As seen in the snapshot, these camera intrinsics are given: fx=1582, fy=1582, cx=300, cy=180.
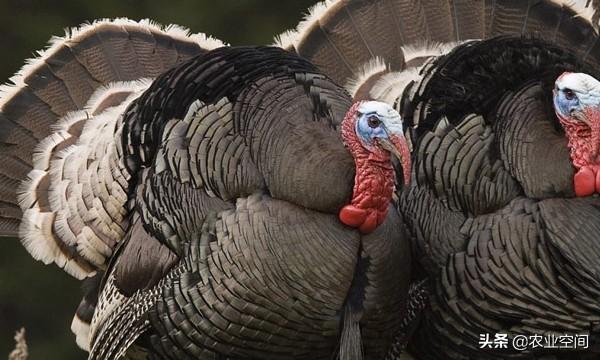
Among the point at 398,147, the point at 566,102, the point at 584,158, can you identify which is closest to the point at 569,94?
the point at 566,102

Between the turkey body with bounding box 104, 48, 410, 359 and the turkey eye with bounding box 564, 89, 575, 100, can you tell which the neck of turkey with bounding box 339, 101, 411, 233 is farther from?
the turkey eye with bounding box 564, 89, 575, 100

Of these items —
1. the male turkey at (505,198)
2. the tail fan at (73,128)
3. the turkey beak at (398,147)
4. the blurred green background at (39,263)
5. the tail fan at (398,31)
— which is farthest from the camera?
the blurred green background at (39,263)

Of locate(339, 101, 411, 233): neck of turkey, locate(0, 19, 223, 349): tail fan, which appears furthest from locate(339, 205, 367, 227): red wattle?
locate(0, 19, 223, 349): tail fan

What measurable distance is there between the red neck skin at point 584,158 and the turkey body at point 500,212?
0.03m

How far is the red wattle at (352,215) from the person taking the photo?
16.8 feet

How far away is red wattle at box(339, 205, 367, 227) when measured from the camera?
5.12 metres

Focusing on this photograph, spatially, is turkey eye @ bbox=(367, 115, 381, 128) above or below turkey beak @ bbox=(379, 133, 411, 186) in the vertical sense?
above

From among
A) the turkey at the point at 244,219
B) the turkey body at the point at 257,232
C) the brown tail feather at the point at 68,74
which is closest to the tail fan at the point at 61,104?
the brown tail feather at the point at 68,74

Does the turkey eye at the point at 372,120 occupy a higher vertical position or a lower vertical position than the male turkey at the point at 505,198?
higher

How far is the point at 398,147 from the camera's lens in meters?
→ 5.07

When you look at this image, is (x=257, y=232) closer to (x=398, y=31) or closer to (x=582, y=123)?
(x=582, y=123)

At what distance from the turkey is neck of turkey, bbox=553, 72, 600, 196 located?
0.60 meters

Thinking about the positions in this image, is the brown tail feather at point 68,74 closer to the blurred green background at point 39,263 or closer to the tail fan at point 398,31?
the tail fan at point 398,31

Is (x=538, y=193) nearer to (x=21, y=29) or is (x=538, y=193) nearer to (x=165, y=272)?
(x=165, y=272)
